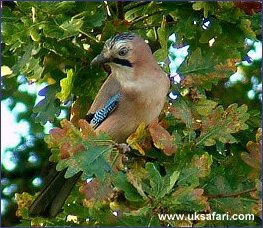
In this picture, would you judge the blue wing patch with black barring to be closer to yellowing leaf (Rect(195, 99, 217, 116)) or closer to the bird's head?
the bird's head

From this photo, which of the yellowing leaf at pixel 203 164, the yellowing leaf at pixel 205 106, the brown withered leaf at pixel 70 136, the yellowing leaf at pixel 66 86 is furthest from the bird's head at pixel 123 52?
the yellowing leaf at pixel 203 164

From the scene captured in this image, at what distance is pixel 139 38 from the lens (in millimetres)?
2844

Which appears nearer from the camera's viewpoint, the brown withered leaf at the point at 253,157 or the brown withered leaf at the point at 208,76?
the brown withered leaf at the point at 253,157

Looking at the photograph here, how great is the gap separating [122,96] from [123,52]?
0.27 metres

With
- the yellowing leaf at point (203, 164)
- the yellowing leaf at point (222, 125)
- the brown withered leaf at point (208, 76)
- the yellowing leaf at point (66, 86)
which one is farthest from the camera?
the yellowing leaf at point (66, 86)

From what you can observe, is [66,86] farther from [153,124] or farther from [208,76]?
[208,76]

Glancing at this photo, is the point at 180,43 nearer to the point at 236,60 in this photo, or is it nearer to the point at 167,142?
the point at 236,60

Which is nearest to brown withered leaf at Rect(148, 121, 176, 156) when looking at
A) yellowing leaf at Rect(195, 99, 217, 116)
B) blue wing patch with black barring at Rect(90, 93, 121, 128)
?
yellowing leaf at Rect(195, 99, 217, 116)

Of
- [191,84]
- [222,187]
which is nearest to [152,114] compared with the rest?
[191,84]

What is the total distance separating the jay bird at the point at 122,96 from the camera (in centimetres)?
279

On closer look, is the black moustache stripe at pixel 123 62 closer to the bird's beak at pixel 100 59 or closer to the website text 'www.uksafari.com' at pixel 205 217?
the bird's beak at pixel 100 59

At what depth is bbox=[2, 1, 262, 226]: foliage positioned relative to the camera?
239 cm

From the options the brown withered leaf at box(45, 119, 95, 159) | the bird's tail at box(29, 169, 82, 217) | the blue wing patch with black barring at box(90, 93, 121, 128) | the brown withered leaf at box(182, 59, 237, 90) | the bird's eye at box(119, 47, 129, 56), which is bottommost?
the bird's tail at box(29, 169, 82, 217)

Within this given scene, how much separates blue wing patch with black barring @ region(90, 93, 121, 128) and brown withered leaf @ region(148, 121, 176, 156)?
15.3 inches
